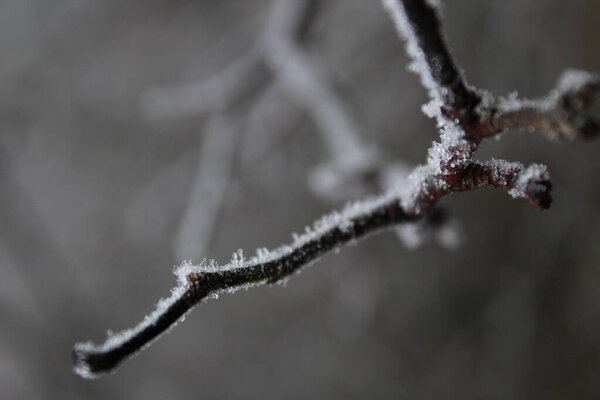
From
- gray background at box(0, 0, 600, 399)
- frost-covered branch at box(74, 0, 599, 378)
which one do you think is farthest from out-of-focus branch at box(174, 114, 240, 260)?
frost-covered branch at box(74, 0, 599, 378)

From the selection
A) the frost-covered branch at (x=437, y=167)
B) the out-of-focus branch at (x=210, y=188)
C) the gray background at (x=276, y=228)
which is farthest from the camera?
the gray background at (x=276, y=228)

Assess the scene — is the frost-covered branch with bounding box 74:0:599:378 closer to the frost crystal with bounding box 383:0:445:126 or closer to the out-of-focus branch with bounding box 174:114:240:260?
the frost crystal with bounding box 383:0:445:126

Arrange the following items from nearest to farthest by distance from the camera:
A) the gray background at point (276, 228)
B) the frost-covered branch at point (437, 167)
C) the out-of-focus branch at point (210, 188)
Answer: the frost-covered branch at point (437, 167)
the out-of-focus branch at point (210, 188)
the gray background at point (276, 228)

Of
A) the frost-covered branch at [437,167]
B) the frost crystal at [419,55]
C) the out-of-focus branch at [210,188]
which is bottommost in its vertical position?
the frost-covered branch at [437,167]

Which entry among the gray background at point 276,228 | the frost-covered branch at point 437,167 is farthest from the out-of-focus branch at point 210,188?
the frost-covered branch at point 437,167

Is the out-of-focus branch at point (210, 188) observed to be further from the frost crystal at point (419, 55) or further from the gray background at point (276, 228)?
the frost crystal at point (419, 55)

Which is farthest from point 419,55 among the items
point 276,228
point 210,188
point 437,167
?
point 276,228

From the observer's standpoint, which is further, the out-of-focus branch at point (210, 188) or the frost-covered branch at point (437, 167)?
the out-of-focus branch at point (210, 188)

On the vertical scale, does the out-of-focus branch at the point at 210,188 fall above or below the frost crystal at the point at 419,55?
above

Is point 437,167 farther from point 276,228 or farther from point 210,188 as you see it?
point 276,228

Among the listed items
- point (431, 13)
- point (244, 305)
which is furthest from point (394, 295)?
point (431, 13)
